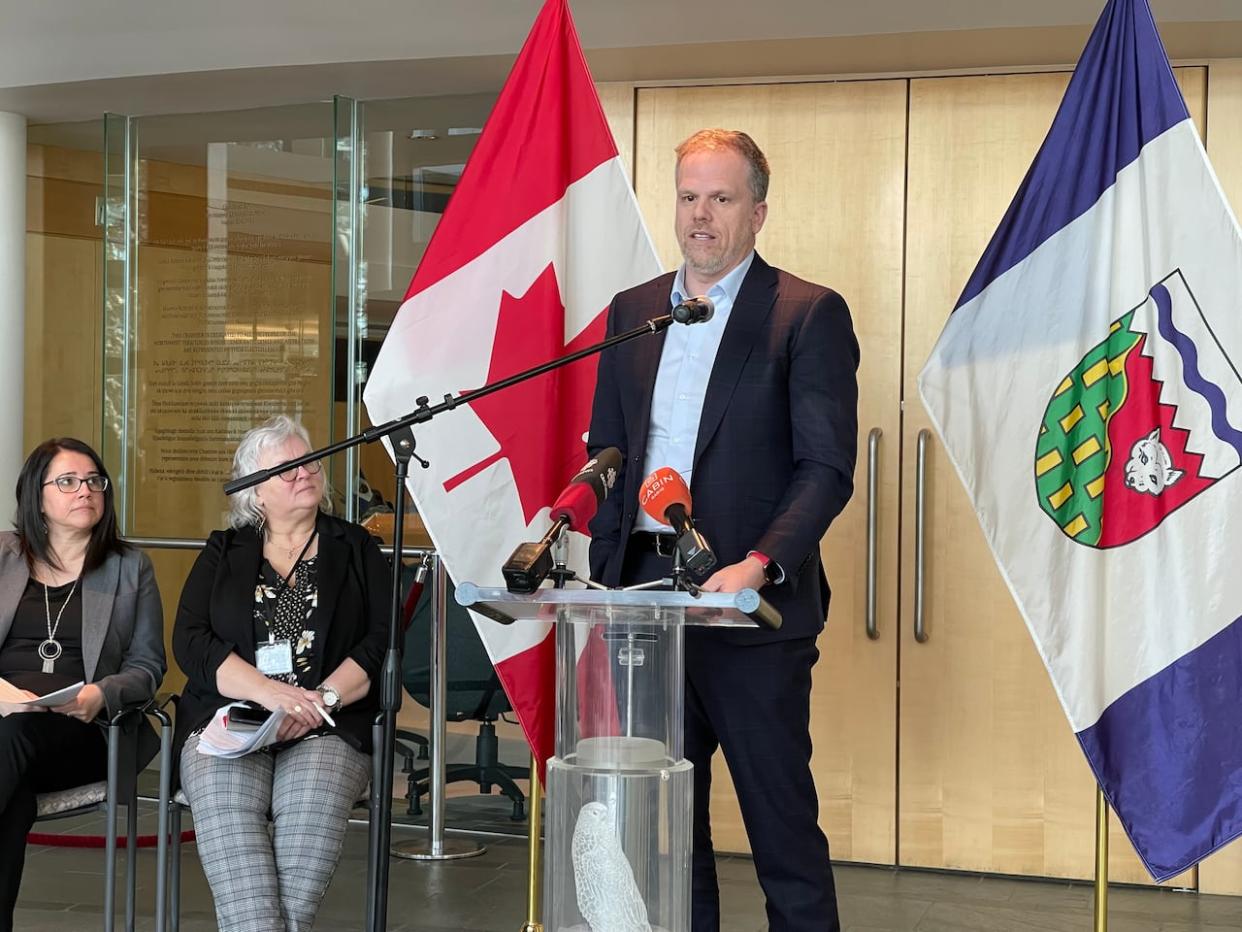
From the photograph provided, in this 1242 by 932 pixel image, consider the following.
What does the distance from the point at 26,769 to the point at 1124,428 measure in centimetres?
253

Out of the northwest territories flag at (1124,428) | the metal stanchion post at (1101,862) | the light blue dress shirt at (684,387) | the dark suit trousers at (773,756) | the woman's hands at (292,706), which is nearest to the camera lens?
the dark suit trousers at (773,756)

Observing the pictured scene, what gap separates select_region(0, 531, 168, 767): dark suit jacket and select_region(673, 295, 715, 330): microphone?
1887mm

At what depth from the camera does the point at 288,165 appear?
5.55m

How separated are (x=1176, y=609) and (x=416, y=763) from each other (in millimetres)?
2821

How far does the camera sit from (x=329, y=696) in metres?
3.53

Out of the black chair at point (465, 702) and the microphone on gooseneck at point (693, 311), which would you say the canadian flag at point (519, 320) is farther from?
the black chair at point (465, 702)

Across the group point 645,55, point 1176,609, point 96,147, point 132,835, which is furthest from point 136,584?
point 96,147

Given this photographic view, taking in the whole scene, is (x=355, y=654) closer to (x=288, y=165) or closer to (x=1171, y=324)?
(x=1171, y=324)

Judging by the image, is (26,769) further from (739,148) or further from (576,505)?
(739,148)

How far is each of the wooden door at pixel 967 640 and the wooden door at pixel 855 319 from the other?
0.06 metres

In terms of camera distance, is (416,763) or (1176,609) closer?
(1176,609)

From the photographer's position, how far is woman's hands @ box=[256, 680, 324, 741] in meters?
3.46

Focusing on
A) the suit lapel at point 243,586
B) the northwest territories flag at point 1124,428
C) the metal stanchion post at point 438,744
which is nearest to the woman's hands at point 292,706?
the suit lapel at point 243,586

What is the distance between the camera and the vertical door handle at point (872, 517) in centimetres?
470
